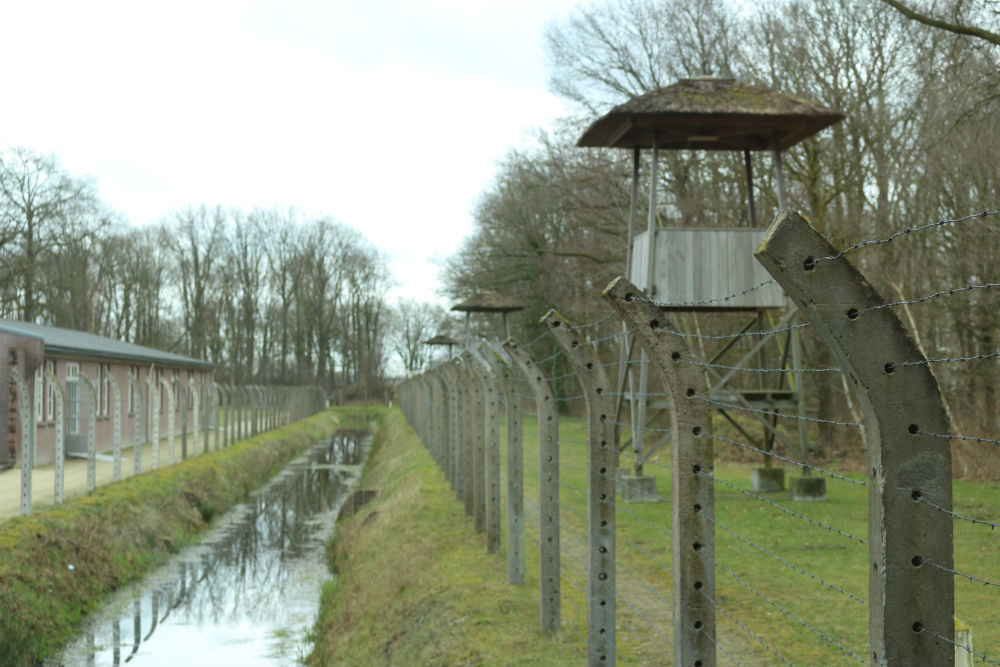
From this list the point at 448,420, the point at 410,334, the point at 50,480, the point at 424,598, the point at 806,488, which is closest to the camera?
the point at 424,598

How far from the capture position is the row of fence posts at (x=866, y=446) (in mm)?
2473

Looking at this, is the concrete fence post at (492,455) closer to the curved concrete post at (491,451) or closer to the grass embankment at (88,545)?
the curved concrete post at (491,451)

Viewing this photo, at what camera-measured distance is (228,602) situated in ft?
42.1

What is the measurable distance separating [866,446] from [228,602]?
1145cm

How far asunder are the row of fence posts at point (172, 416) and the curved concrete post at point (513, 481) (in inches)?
253

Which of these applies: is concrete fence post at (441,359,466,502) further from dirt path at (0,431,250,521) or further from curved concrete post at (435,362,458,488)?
dirt path at (0,431,250,521)

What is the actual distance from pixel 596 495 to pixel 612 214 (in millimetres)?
24434

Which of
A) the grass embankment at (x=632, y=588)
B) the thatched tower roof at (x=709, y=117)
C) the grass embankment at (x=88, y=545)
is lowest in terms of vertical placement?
the grass embankment at (x=88, y=545)

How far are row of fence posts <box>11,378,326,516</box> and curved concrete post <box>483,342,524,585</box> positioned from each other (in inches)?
253

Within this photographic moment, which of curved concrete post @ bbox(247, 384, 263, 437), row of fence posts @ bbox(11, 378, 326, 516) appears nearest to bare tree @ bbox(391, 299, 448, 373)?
row of fence posts @ bbox(11, 378, 326, 516)

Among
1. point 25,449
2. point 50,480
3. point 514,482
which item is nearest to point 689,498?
point 514,482

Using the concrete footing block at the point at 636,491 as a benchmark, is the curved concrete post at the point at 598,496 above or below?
above

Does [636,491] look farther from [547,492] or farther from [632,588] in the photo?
[547,492]

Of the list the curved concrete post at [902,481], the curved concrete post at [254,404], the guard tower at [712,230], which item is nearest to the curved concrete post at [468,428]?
the guard tower at [712,230]
